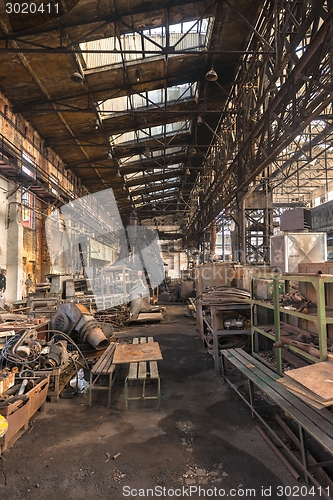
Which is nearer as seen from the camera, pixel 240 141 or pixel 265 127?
pixel 265 127

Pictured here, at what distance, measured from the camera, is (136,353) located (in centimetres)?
557

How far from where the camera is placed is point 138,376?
524 cm

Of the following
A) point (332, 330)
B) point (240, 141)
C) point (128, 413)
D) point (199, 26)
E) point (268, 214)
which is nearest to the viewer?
point (332, 330)

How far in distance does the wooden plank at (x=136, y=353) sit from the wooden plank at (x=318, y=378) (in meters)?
2.68

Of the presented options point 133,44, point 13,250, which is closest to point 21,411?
point 13,250

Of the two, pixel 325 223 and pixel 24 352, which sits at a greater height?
pixel 325 223

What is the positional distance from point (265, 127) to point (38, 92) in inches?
314

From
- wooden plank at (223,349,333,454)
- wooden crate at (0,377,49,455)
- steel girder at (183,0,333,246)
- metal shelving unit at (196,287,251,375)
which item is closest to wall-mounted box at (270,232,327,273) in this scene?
metal shelving unit at (196,287,251,375)

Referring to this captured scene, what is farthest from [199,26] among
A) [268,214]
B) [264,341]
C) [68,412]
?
[68,412]

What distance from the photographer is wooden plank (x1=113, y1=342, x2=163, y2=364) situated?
5.19m

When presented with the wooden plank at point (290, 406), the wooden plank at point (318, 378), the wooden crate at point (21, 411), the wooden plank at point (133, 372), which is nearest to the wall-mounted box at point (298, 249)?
the wooden plank at point (290, 406)

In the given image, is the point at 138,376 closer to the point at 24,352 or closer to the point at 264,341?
the point at 24,352

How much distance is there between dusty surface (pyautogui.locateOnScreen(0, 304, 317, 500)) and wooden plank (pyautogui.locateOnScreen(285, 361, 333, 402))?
→ 1.14m

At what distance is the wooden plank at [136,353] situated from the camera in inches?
204
